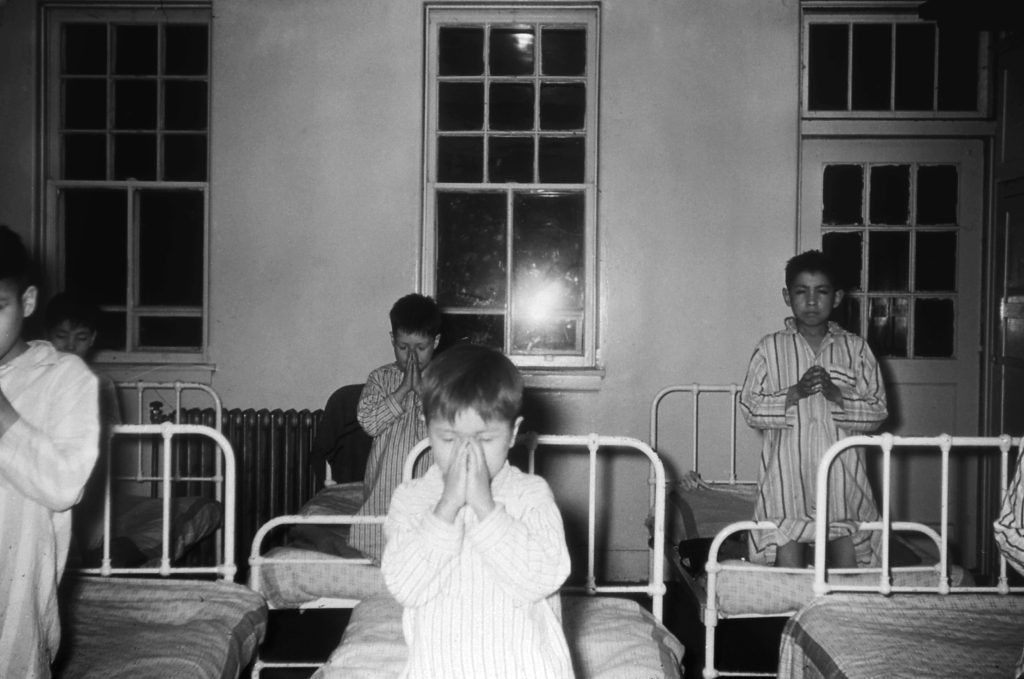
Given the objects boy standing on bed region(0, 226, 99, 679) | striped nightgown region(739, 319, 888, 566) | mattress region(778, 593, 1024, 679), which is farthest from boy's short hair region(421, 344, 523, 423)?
striped nightgown region(739, 319, 888, 566)

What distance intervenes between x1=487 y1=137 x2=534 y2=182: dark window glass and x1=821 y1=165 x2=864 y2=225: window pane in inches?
72.1

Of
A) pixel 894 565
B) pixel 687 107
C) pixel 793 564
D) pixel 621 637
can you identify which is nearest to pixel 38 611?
pixel 621 637

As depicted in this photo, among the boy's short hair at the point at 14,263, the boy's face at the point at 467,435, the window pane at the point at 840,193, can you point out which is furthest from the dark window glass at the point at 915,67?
the boy's short hair at the point at 14,263

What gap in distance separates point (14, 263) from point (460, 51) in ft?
13.4

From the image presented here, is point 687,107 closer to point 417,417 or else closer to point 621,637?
point 417,417

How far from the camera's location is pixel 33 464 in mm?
2029

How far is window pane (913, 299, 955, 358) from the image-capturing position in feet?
18.6

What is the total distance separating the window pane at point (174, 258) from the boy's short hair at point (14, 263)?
12.6ft

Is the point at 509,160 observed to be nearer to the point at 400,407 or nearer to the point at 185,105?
the point at 185,105

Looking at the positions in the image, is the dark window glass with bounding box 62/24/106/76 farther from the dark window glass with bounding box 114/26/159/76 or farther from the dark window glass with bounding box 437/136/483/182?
the dark window glass with bounding box 437/136/483/182

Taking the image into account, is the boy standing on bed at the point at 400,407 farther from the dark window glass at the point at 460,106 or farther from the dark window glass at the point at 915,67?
the dark window glass at the point at 915,67

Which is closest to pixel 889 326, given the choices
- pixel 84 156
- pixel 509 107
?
pixel 509 107

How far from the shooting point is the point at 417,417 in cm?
383

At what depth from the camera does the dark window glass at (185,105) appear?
5.81m
